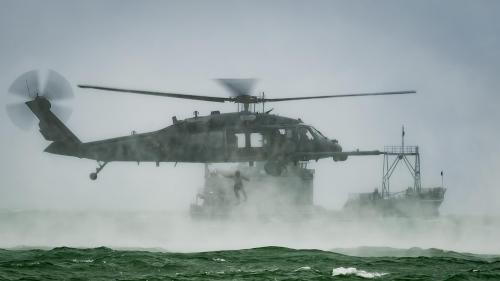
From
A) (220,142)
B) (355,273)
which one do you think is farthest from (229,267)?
(220,142)

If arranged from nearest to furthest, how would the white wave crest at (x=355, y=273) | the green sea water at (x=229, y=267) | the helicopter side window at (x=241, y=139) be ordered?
the green sea water at (x=229, y=267) → the white wave crest at (x=355, y=273) → the helicopter side window at (x=241, y=139)

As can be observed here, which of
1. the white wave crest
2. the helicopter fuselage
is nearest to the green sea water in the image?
the white wave crest

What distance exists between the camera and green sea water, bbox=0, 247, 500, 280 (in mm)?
18969

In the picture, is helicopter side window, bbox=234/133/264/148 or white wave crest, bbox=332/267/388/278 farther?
helicopter side window, bbox=234/133/264/148

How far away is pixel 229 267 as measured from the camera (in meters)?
21.5

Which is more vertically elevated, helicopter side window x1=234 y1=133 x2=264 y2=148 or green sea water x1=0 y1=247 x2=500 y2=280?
helicopter side window x1=234 y1=133 x2=264 y2=148

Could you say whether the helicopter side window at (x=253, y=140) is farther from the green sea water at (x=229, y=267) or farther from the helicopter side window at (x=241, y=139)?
the green sea water at (x=229, y=267)

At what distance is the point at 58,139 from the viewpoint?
29.4m

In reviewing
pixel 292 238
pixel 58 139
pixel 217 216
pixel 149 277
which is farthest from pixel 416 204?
pixel 149 277

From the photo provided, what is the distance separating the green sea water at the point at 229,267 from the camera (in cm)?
1897

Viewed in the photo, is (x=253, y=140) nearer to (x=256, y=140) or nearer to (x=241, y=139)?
(x=256, y=140)

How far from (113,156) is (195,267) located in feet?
31.2

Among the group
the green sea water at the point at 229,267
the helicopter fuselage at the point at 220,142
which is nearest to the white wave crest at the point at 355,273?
the green sea water at the point at 229,267

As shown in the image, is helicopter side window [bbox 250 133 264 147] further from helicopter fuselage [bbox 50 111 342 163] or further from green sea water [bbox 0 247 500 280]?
green sea water [bbox 0 247 500 280]
